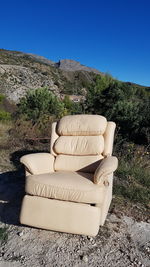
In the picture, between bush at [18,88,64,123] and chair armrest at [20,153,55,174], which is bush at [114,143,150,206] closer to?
chair armrest at [20,153,55,174]

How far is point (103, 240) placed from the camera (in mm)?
1718

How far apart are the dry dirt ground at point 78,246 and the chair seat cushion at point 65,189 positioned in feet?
1.15

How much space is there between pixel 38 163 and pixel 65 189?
0.49 m

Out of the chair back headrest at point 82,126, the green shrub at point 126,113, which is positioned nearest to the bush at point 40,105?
the green shrub at point 126,113

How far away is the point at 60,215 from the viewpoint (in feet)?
5.41

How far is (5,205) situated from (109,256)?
123 centimetres

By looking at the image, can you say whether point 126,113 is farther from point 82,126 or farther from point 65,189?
point 65,189

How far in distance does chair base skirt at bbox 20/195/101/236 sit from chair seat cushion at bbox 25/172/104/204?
4 centimetres

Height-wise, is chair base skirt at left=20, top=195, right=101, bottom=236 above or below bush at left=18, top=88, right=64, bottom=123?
below

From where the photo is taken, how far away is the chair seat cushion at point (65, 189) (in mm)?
1634

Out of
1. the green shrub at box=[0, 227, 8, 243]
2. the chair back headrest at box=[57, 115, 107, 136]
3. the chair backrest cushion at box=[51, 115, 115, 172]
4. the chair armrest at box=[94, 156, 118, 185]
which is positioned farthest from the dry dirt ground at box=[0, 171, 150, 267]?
the chair back headrest at box=[57, 115, 107, 136]

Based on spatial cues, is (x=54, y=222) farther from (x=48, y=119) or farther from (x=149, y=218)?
(x=48, y=119)

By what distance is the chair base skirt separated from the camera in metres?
1.60

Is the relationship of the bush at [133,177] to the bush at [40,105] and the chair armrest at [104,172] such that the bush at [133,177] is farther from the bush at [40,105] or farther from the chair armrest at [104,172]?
the bush at [40,105]
